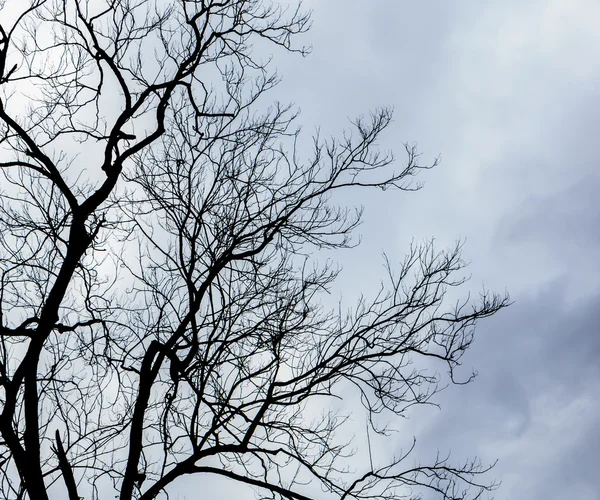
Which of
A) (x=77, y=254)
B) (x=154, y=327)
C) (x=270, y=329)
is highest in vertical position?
(x=77, y=254)

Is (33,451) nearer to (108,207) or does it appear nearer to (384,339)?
(108,207)

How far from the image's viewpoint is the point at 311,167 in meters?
7.93

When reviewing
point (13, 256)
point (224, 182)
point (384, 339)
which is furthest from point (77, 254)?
point (384, 339)

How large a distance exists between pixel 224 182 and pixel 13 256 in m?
2.45

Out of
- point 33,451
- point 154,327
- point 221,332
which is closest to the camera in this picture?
point 33,451

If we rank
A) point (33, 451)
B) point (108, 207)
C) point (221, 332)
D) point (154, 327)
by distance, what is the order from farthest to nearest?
point (108, 207)
point (154, 327)
point (221, 332)
point (33, 451)

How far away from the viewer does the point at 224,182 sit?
7.57 meters

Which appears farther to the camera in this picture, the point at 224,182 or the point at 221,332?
the point at 224,182

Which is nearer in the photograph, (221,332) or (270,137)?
(221,332)

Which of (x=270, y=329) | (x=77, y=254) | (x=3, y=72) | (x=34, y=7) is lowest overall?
(x=270, y=329)

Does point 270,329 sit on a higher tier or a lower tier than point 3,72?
lower

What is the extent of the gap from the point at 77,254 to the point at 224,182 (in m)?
1.81

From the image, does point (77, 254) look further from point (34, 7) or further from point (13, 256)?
point (34, 7)

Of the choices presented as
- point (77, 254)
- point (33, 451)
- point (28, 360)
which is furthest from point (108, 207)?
point (33, 451)
